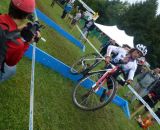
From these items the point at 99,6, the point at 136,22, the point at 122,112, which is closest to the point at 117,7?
the point at 99,6

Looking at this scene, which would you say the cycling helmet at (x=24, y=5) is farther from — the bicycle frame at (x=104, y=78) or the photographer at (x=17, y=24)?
the bicycle frame at (x=104, y=78)

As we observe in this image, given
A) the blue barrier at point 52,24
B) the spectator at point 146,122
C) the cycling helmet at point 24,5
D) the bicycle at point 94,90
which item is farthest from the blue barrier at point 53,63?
the blue barrier at point 52,24

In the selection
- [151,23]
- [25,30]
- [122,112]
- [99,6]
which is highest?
[25,30]

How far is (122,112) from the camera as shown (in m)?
12.7

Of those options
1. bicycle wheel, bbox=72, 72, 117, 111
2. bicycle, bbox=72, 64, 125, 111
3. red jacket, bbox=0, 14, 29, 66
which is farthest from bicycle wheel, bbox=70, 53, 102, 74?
red jacket, bbox=0, 14, 29, 66

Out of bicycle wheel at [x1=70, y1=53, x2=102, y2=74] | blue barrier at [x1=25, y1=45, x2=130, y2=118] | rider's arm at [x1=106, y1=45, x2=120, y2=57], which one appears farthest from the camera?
bicycle wheel at [x1=70, y1=53, x2=102, y2=74]

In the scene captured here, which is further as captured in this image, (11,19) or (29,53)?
(29,53)

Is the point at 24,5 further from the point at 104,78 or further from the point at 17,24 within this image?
the point at 104,78

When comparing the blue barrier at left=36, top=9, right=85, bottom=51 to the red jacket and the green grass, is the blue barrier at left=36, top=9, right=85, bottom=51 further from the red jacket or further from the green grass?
the red jacket

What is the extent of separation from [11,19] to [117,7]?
7085 centimetres

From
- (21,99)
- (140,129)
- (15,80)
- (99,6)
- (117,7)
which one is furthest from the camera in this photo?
(117,7)

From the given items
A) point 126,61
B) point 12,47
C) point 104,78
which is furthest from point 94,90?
point 12,47

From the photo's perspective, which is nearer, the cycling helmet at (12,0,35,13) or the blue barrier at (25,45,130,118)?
the cycling helmet at (12,0,35,13)

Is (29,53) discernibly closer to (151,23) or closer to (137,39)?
(137,39)
